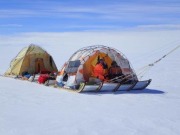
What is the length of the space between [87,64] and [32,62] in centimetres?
569

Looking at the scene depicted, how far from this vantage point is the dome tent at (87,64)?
53.3 ft

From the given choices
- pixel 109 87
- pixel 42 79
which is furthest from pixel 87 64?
pixel 42 79

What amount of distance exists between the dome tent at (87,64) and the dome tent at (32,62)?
4.90 m

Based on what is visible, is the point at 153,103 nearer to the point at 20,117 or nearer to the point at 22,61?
the point at 20,117

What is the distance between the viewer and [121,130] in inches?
362

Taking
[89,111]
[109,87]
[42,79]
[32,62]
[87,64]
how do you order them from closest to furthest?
[89,111]
[109,87]
[87,64]
[42,79]
[32,62]

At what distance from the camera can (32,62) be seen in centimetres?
2186

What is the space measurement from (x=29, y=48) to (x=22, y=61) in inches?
40.3

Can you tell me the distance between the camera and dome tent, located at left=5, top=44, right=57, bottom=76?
70.7 ft

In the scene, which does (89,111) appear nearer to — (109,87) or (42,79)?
(109,87)

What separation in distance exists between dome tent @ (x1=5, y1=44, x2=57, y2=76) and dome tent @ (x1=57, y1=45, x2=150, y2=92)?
4.90 meters

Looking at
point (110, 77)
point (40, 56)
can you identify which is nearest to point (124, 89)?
point (110, 77)

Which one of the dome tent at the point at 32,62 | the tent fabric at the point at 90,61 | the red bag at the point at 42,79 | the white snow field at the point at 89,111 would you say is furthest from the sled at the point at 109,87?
the dome tent at the point at 32,62

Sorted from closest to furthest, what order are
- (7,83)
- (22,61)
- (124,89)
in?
(124,89), (7,83), (22,61)
